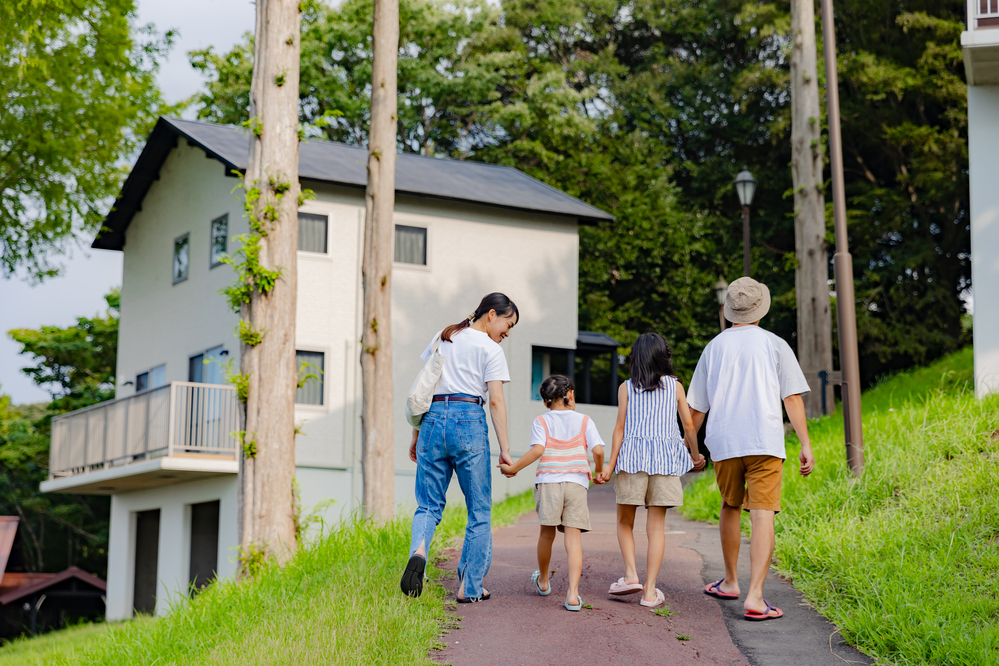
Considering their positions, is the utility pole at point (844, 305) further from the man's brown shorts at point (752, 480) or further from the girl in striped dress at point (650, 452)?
the girl in striped dress at point (650, 452)

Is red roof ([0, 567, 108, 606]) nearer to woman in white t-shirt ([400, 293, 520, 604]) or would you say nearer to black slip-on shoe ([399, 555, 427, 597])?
woman in white t-shirt ([400, 293, 520, 604])

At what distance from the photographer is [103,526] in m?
36.8

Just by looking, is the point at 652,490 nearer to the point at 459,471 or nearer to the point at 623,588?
the point at 623,588

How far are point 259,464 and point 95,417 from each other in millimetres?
15012

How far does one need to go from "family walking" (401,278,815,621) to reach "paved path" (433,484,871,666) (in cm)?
17

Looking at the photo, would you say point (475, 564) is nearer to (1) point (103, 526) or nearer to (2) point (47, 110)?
(2) point (47, 110)

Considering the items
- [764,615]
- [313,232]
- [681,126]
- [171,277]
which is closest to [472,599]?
[764,615]

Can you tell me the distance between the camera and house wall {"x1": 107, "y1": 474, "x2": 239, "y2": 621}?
21.0 metres

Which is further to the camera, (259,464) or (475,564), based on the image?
(259,464)

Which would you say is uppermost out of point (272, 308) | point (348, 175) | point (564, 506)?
point (348, 175)

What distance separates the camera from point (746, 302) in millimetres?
6656

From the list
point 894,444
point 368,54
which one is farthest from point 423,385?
point 368,54

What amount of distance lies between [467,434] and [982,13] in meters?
10.3


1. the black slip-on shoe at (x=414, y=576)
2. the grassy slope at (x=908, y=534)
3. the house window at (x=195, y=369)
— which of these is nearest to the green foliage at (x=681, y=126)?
the house window at (x=195, y=369)
